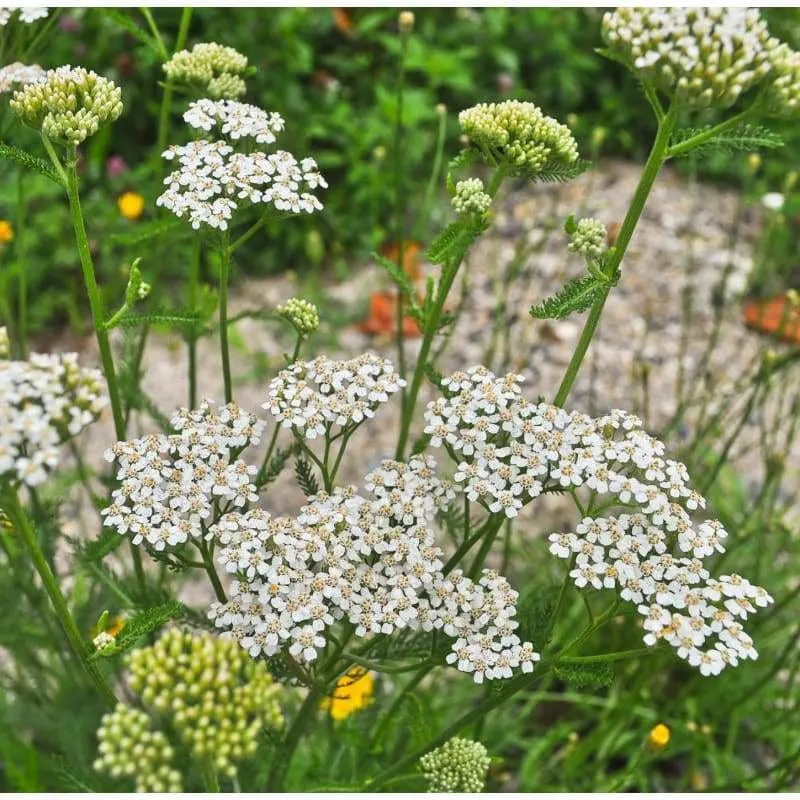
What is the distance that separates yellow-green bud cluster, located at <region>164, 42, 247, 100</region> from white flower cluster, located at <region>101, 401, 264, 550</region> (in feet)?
2.63

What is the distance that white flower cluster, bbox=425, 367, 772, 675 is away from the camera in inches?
70.2

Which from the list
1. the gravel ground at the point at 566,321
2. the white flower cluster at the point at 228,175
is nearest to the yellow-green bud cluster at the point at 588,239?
the white flower cluster at the point at 228,175

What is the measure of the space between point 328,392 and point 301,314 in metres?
0.20

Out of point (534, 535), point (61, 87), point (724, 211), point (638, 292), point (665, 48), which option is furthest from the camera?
point (724, 211)

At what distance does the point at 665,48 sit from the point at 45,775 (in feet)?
9.00

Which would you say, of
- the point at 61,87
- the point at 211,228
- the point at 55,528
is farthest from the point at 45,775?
the point at 61,87

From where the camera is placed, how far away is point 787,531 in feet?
10.3

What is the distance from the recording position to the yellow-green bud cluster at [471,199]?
192 centimetres

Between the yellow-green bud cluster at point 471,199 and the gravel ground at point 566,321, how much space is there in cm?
260

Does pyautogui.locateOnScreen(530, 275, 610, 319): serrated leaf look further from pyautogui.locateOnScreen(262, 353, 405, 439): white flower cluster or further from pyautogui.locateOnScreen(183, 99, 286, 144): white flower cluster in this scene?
pyautogui.locateOnScreen(183, 99, 286, 144): white flower cluster

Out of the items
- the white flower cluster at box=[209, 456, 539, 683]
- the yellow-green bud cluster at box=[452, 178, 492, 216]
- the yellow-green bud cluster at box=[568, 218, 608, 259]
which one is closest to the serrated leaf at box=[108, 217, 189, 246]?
the yellow-green bud cluster at box=[452, 178, 492, 216]

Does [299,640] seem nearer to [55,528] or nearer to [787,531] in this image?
[55,528]

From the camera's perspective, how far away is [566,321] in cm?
540

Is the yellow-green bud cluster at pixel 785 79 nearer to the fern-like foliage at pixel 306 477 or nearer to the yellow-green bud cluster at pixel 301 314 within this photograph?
the yellow-green bud cluster at pixel 301 314
